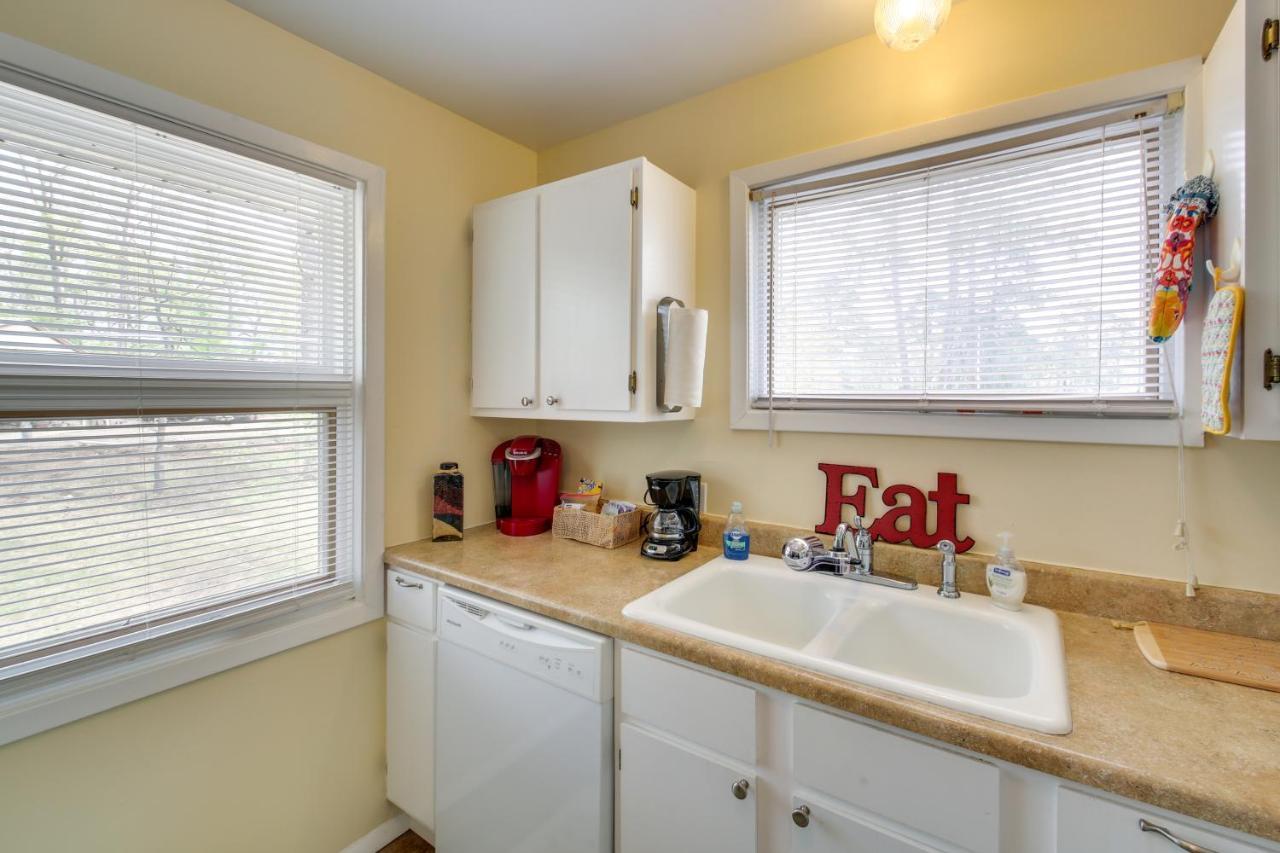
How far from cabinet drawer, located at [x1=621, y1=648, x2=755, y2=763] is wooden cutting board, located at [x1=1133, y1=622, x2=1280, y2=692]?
793 millimetres

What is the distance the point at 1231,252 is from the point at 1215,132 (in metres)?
0.28

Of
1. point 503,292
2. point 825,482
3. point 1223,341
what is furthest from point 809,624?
point 503,292

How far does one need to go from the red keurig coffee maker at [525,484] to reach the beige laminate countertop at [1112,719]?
0.61m

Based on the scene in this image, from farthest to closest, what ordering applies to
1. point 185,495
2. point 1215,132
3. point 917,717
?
point 185,495
point 1215,132
point 917,717

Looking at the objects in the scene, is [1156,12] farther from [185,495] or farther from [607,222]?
[185,495]

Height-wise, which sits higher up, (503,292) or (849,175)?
(849,175)

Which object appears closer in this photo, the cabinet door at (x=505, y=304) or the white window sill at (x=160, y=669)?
the white window sill at (x=160, y=669)

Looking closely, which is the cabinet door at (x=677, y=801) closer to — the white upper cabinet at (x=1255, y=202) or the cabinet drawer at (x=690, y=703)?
A: the cabinet drawer at (x=690, y=703)

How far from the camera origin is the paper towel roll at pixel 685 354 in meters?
1.68

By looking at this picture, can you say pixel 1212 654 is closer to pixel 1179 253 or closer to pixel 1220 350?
pixel 1220 350

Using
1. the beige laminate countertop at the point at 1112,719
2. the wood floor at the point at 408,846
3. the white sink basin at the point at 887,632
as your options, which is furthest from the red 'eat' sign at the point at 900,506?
the wood floor at the point at 408,846

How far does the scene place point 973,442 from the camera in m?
1.46

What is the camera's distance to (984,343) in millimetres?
1449

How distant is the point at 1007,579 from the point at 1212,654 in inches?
13.6
